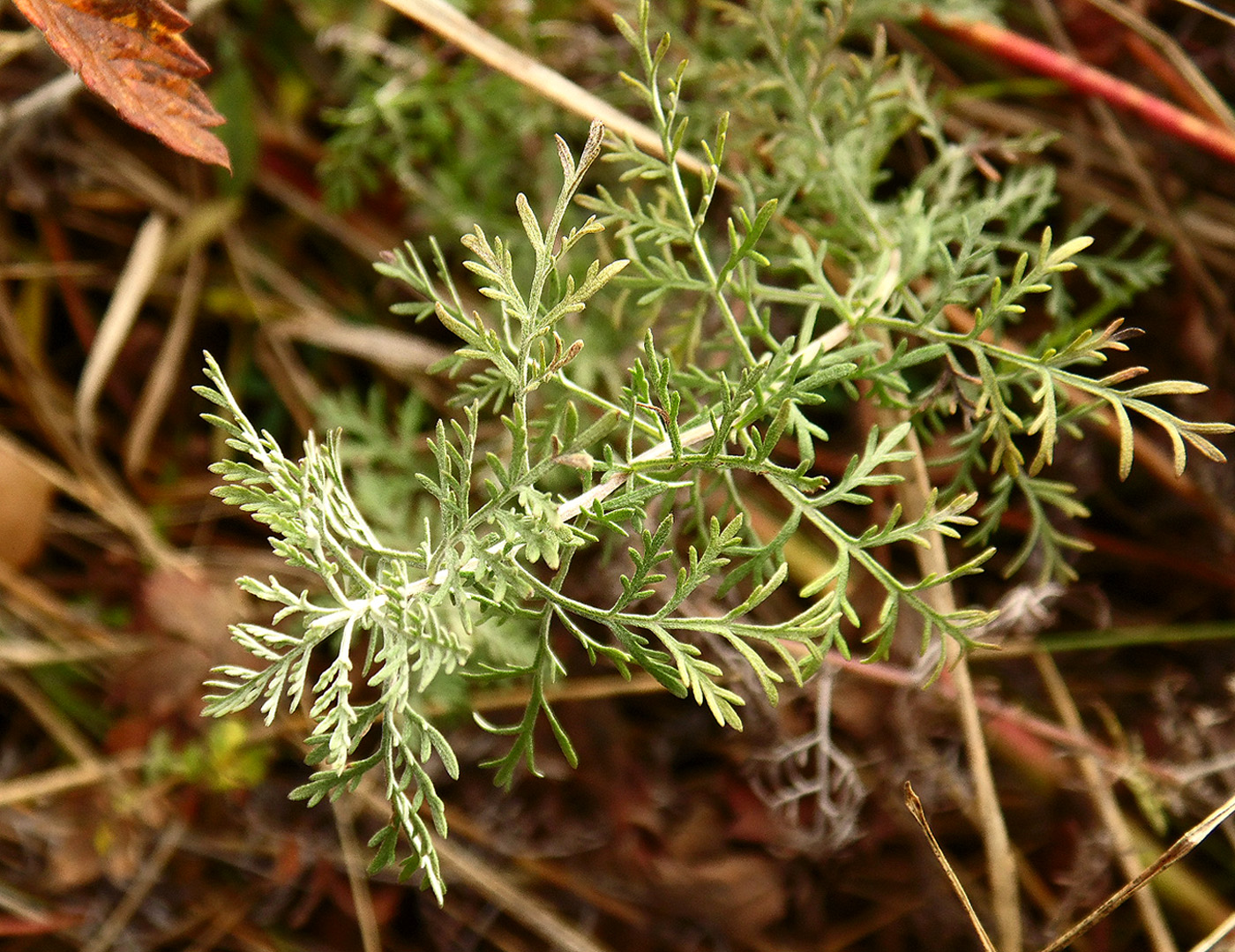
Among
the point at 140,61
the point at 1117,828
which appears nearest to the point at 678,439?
the point at 140,61

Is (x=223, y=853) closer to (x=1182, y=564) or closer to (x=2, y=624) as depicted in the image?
(x=2, y=624)

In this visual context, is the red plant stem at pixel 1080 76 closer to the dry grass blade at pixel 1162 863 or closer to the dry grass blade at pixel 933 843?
the dry grass blade at pixel 1162 863

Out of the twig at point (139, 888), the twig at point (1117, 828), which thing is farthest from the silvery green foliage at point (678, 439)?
the twig at point (139, 888)

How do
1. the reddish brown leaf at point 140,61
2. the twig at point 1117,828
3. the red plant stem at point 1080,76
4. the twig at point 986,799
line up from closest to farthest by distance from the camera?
the reddish brown leaf at point 140,61 → the twig at point 986,799 → the twig at point 1117,828 → the red plant stem at point 1080,76

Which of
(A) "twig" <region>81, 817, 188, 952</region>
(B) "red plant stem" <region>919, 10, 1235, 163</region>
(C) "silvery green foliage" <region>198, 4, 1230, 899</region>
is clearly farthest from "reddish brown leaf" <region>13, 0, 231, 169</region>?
(A) "twig" <region>81, 817, 188, 952</region>

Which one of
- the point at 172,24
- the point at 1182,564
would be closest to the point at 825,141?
the point at 172,24

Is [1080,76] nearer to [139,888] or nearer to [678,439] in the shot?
[678,439]
